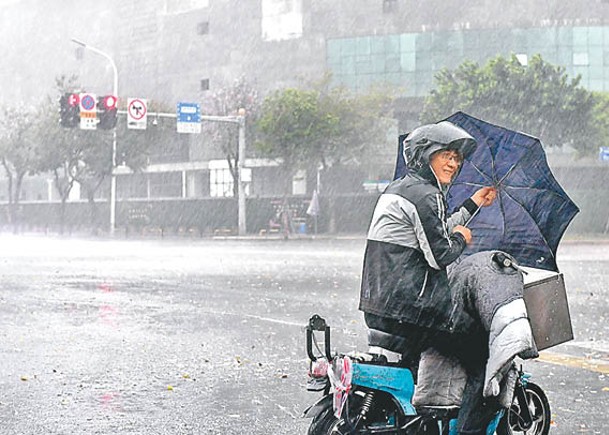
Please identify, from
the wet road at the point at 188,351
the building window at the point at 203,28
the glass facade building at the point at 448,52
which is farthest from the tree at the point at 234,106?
the wet road at the point at 188,351

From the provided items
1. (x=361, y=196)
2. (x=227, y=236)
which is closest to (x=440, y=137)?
(x=227, y=236)

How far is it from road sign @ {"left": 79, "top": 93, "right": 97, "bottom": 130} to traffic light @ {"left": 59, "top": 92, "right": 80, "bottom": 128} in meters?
0.27

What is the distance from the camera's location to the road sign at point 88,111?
30.6 meters

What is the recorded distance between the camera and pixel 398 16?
2393 inches

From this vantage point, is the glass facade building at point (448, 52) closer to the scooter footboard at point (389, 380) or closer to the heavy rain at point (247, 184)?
the heavy rain at point (247, 184)

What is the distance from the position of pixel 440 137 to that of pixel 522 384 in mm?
1299

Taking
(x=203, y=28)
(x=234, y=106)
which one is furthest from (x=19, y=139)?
(x=234, y=106)

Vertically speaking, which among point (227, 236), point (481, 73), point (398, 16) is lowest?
point (227, 236)

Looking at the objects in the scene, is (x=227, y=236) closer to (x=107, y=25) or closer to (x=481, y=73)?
(x=481, y=73)

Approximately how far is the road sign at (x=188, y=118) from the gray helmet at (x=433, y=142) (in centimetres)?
3191

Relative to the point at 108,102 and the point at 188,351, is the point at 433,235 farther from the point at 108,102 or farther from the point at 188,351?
the point at 108,102

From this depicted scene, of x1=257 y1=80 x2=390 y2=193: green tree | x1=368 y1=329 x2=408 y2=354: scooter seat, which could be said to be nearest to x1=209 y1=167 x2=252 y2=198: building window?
x1=257 y1=80 x2=390 y2=193: green tree

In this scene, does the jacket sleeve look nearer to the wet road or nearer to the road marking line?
the wet road

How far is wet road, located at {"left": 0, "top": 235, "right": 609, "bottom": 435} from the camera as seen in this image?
21.5 ft
